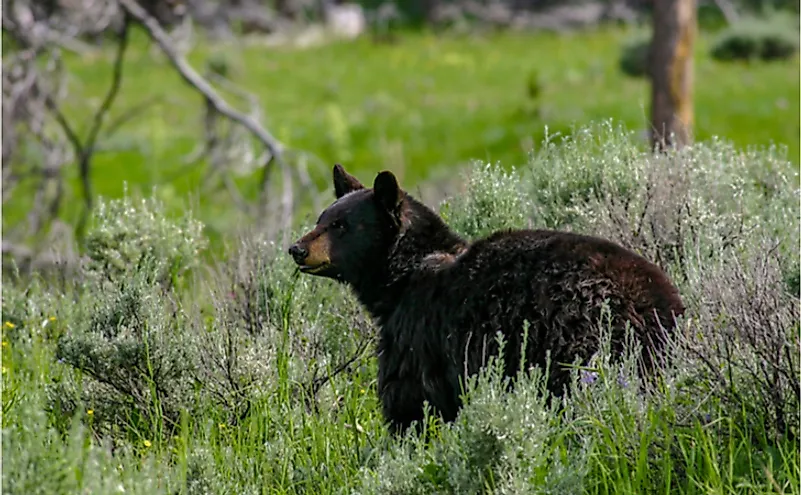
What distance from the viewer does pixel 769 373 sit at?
13.0ft

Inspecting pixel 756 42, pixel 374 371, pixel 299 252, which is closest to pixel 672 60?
pixel 374 371

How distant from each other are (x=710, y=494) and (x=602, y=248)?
3.73ft

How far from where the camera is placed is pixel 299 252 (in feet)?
15.2

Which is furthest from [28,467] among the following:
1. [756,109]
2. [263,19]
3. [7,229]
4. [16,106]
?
[263,19]

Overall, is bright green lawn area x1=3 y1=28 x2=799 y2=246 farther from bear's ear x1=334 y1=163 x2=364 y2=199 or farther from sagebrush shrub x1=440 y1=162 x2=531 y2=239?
bear's ear x1=334 y1=163 x2=364 y2=199

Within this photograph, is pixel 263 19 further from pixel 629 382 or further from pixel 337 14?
pixel 629 382

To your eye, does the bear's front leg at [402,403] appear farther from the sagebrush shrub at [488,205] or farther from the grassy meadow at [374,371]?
the sagebrush shrub at [488,205]

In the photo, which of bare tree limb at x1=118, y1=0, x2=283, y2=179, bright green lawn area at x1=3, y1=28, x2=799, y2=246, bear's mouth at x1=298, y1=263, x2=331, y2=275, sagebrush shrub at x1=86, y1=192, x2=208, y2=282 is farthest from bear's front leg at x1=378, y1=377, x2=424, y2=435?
bright green lawn area at x1=3, y1=28, x2=799, y2=246

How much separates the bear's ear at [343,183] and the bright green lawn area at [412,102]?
32.4 ft

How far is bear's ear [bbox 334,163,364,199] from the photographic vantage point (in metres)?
5.24

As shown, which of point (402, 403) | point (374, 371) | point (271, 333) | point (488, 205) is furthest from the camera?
point (488, 205)

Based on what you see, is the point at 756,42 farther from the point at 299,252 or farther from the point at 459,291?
the point at 299,252

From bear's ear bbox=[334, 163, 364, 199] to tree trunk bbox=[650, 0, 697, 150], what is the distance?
7715 mm

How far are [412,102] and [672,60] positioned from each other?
11.5 metres
